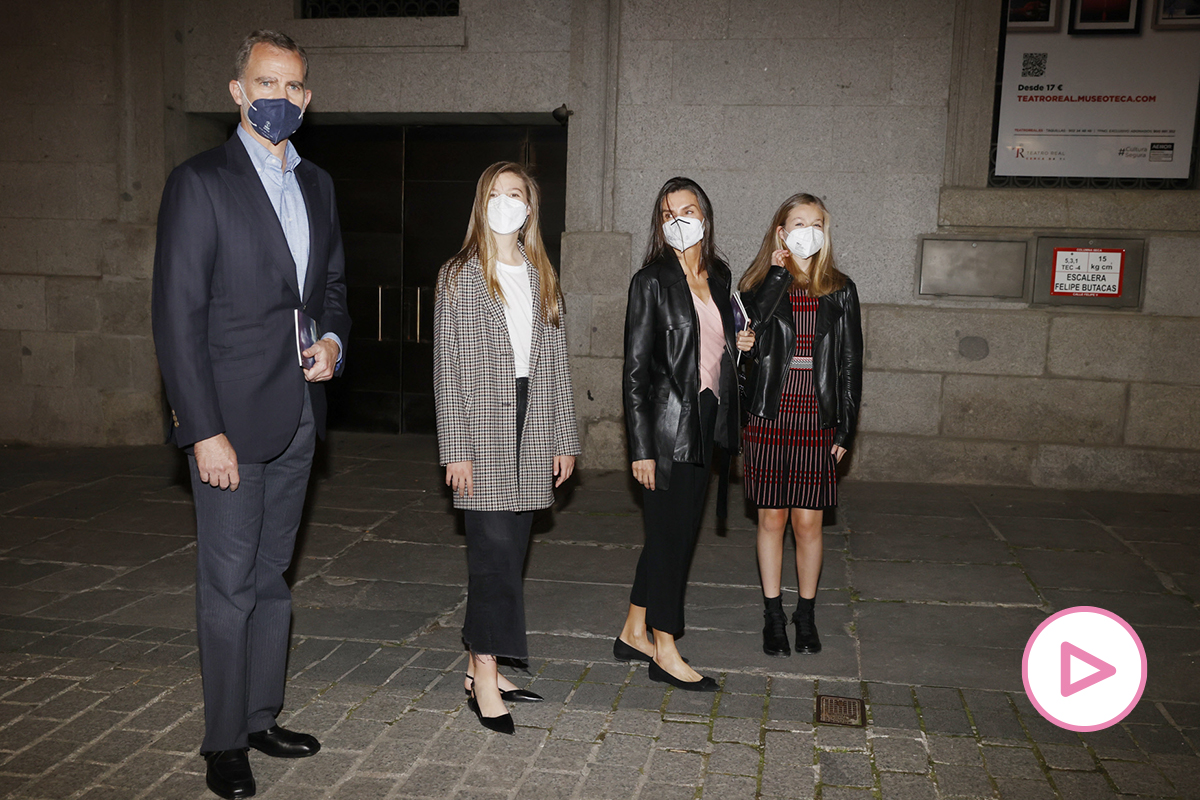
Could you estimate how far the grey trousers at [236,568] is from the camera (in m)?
2.86

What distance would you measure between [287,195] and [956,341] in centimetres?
565

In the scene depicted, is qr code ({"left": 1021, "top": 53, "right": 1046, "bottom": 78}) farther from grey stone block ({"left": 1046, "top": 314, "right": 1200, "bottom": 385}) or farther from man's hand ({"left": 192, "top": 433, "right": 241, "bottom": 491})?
man's hand ({"left": 192, "top": 433, "right": 241, "bottom": 491})

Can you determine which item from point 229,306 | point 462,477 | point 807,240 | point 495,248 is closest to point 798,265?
point 807,240

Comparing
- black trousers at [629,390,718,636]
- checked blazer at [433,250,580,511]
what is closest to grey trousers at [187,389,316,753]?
checked blazer at [433,250,580,511]

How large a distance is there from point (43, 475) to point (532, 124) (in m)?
4.83

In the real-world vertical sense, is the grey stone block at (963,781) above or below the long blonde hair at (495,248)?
below

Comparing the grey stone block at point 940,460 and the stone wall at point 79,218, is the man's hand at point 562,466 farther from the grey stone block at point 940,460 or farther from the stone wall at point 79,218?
the stone wall at point 79,218

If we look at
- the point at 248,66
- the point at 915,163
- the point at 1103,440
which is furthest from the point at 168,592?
the point at 1103,440

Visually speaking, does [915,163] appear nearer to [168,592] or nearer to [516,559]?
[516,559]

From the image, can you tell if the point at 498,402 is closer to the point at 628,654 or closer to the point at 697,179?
the point at 628,654

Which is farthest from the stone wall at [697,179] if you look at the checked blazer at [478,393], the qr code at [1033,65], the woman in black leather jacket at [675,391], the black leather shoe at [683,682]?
the checked blazer at [478,393]

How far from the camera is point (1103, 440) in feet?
23.6

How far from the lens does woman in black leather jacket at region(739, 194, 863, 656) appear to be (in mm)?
3934

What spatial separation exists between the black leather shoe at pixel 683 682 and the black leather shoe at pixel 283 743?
1.28 metres
